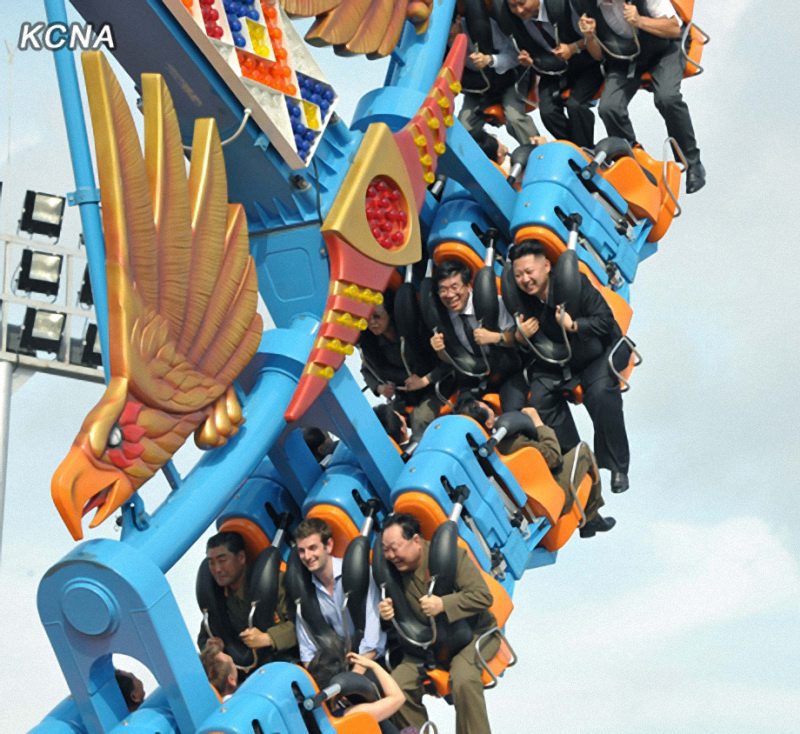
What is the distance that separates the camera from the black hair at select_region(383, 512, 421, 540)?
36.1 ft

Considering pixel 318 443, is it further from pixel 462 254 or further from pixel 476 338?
A: pixel 462 254

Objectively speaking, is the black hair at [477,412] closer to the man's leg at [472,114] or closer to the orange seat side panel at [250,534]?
the orange seat side panel at [250,534]

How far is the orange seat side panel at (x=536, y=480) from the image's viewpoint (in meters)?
11.9

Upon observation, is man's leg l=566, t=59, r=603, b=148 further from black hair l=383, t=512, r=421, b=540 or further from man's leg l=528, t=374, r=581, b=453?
black hair l=383, t=512, r=421, b=540

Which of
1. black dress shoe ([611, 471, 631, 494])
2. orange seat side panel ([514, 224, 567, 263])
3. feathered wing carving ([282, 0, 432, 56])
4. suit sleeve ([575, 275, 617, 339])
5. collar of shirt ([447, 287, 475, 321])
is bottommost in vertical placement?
black dress shoe ([611, 471, 631, 494])

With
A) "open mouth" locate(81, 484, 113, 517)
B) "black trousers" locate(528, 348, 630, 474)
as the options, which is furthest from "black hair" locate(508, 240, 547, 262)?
"open mouth" locate(81, 484, 113, 517)

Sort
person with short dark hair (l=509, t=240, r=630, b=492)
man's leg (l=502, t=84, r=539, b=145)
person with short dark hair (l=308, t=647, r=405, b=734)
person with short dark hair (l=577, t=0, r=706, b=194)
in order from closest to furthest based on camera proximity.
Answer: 1. person with short dark hair (l=308, t=647, r=405, b=734)
2. person with short dark hair (l=509, t=240, r=630, b=492)
3. person with short dark hair (l=577, t=0, r=706, b=194)
4. man's leg (l=502, t=84, r=539, b=145)

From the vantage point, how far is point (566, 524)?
12258 millimetres

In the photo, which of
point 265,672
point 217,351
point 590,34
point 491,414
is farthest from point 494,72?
point 265,672

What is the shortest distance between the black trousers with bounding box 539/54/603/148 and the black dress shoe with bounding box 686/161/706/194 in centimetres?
59

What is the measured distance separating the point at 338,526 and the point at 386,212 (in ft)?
5.00

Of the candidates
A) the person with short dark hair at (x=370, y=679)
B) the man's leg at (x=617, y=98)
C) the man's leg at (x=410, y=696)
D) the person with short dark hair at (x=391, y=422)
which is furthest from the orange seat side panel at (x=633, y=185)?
the person with short dark hair at (x=370, y=679)

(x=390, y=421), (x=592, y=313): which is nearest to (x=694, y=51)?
(x=592, y=313)

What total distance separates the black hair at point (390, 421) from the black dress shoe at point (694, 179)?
2463 millimetres
